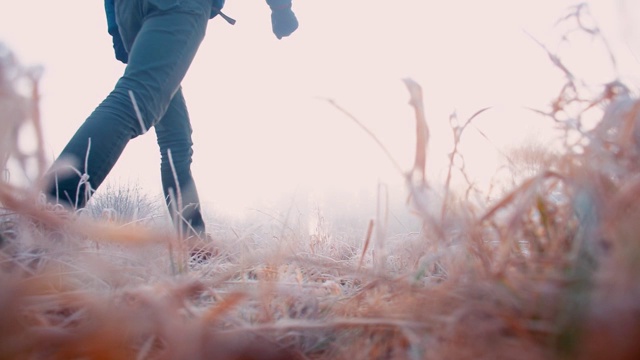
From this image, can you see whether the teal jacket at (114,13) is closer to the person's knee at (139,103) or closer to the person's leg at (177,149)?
the person's leg at (177,149)

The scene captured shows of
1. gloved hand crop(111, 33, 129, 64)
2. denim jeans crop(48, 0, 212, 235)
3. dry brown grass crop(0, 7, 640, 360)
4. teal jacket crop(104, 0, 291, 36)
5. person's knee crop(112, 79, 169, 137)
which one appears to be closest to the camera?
dry brown grass crop(0, 7, 640, 360)

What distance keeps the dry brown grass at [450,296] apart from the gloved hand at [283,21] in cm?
125

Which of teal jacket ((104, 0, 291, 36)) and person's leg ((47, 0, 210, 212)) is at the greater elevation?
teal jacket ((104, 0, 291, 36))

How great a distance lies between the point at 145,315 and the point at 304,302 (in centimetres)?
29

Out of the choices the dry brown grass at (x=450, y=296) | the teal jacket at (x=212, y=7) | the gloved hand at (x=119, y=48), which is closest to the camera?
the dry brown grass at (x=450, y=296)

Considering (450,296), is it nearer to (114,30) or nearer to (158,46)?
(158,46)

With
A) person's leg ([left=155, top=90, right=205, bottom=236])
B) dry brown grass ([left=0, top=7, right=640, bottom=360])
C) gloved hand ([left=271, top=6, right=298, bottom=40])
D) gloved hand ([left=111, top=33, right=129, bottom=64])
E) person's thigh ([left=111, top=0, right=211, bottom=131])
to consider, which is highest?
gloved hand ([left=271, top=6, right=298, bottom=40])

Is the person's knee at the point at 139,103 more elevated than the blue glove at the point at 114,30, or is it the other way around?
the blue glove at the point at 114,30

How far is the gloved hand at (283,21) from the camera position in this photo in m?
1.67

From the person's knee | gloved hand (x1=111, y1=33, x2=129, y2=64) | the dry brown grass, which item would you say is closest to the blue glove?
gloved hand (x1=111, y1=33, x2=129, y2=64)

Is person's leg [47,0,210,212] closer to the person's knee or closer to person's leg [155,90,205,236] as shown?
the person's knee

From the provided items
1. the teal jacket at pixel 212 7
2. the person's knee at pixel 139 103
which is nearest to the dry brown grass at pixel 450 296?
the person's knee at pixel 139 103

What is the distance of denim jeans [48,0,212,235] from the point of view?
0.98 metres

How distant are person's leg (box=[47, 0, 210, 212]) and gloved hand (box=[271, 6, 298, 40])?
295 millimetres
